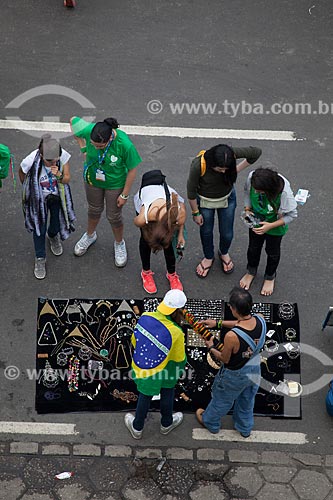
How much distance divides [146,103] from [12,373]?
12.9ft

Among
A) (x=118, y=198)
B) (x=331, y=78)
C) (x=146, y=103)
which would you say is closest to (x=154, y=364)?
(x=118, y=198)

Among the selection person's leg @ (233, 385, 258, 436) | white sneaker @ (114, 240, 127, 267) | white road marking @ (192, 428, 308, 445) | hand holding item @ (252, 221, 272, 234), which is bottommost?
white road marking @ (192, 428, 308, 445)

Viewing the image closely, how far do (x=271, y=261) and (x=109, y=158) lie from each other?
6.24 feet

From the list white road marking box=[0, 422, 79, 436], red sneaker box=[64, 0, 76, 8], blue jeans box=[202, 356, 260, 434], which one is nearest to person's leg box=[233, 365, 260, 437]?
blue jeans box=[202, 356, 260, 434]

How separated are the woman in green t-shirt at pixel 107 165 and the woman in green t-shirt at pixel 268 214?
1.16 meters

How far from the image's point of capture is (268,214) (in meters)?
6.49

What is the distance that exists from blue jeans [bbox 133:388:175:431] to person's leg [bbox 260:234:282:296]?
1821 millimetres

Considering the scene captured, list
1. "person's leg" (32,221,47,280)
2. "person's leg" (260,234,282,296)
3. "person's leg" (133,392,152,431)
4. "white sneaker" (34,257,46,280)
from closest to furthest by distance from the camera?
"person's leg" (133,392,152,431), "person's leg" (260,234,282,296), "person's leg" (32,221,47,280), "white sneaker" (34,257,46,280)

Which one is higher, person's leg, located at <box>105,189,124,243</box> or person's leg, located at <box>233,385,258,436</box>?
person's leg, located at <box>105,189,124,243</box>

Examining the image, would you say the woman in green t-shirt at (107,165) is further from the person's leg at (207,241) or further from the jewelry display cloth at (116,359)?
the jewelry display cloth at (116,359)

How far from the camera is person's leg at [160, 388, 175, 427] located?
5805mm

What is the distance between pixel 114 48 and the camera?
9.41m

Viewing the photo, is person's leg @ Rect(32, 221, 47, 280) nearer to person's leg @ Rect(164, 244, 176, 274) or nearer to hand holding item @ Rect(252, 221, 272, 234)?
person's leg @ Rect(164, 244, 176, 274)

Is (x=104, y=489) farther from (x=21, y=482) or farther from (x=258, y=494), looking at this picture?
(x=258, y=494)
